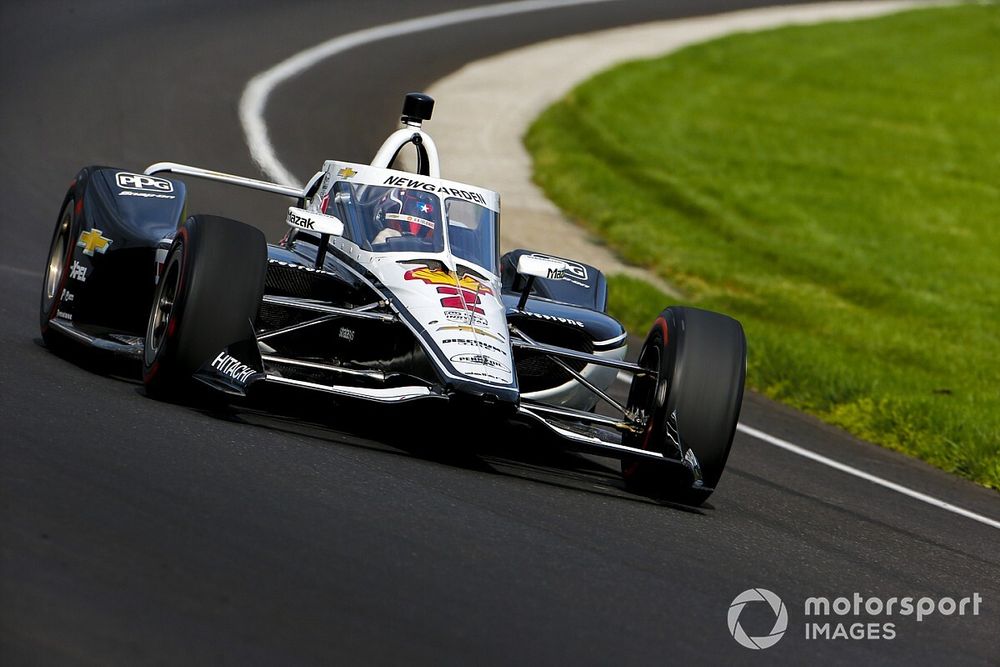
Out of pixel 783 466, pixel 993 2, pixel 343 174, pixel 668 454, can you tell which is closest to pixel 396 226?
pixel 343 174

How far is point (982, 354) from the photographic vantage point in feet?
44.9

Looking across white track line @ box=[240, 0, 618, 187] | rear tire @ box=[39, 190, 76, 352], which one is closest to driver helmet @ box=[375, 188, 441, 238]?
rear tire @ box=[39, 190, 76, 352]

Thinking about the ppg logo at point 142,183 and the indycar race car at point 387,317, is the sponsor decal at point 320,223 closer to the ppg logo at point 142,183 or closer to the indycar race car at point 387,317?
the indycar race car at point 387,317

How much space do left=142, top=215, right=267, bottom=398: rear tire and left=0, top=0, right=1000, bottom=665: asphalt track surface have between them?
0.24 m

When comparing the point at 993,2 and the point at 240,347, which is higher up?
the point at 993,2

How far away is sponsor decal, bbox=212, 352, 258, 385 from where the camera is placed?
22.5 ft

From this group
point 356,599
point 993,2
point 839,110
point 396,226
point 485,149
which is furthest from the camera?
point 993,2

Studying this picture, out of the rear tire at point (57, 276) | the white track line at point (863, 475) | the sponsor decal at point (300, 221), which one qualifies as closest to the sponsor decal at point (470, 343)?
the sponsor decal at point (300, 221)

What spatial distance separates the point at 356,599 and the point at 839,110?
21882 millimetres

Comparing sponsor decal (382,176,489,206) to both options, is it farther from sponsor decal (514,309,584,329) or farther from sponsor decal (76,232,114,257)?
sponsor decal (76,232,114,257)

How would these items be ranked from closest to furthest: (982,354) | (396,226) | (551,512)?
(551,512), (396,226), (982,354)

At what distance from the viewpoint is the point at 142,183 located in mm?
9133

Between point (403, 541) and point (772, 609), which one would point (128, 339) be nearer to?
point (403, 541)

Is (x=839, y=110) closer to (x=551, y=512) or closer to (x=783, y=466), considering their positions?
(x=783, y=466)
